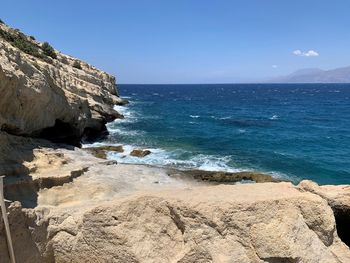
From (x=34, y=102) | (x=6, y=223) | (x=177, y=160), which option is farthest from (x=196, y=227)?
(x=177, y=160)

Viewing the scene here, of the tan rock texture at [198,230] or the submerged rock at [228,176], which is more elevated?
the tan rock texture at [198,230]

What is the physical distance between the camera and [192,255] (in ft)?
25.1

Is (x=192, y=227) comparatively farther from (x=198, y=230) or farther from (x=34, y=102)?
(x=34, y=102)

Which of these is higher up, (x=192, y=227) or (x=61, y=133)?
(x=192, y=227)

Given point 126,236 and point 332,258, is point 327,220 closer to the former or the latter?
point 332,258

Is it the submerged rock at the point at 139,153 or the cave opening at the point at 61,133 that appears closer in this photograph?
the cave opening at the point at 61,133

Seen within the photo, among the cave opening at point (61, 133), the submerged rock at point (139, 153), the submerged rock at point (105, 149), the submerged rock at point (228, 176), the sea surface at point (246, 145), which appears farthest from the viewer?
the submerged rock at point (139, 153)

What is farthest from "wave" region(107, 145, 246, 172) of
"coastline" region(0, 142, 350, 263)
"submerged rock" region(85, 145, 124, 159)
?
"coastline" region(0, 142, 350, 263)

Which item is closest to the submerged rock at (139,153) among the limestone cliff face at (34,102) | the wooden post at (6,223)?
the limestone cliff face at (34,102)

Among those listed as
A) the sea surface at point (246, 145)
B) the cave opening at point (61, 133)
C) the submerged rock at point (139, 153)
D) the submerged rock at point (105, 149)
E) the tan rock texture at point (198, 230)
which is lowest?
the sea surface at point (246, 145)

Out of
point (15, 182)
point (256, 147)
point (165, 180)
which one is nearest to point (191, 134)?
point (256, 147)

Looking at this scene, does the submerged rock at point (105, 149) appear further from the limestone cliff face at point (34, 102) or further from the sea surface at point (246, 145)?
the limestone cliff face at point (34, 102)

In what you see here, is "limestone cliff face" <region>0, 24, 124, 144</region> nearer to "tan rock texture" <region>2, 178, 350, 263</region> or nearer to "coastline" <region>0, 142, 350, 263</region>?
"coastline" <region>0, 142, 350, 263</region>

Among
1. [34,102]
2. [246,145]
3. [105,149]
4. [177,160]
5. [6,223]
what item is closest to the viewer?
[6,223]
